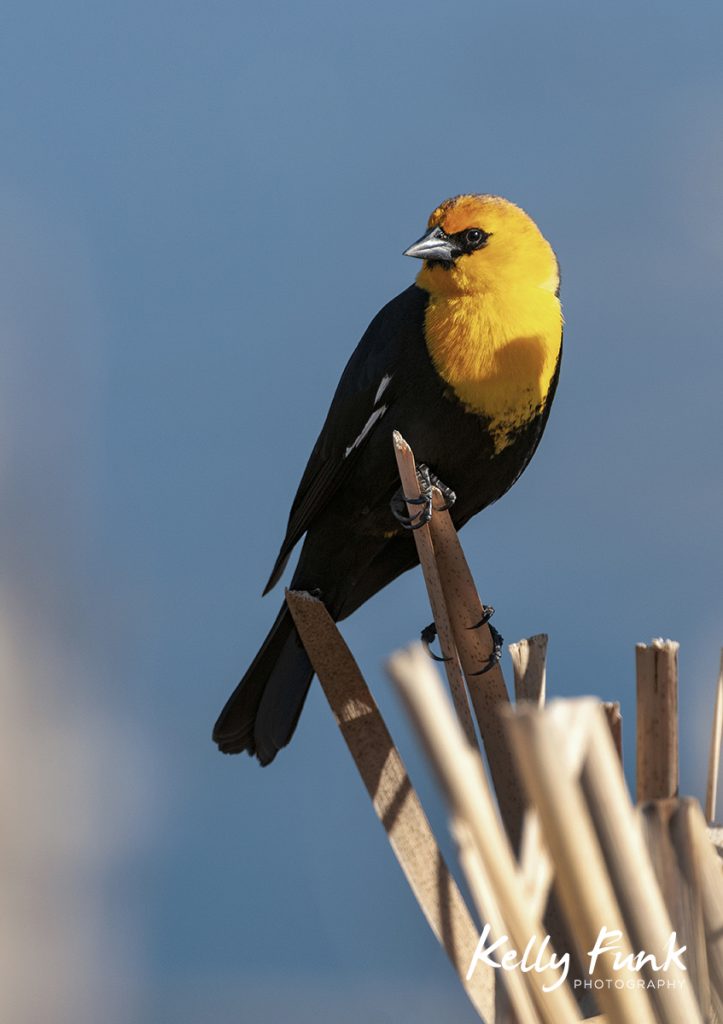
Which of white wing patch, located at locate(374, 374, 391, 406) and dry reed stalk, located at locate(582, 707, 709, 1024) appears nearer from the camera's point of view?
dry reed stalk, located at locate(582, 707, 709, 1024)

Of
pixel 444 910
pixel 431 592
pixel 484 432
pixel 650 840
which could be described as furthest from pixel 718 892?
pixel 484 432

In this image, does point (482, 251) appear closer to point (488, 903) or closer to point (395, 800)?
point (395, 800)

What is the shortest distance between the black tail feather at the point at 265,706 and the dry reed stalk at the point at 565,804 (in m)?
0.94

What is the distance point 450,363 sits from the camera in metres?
1.23

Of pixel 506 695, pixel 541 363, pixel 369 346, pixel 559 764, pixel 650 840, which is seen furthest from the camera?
pixel 369 346

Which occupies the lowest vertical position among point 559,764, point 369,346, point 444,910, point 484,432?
point 444,910

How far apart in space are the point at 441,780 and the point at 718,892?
205 millimetres

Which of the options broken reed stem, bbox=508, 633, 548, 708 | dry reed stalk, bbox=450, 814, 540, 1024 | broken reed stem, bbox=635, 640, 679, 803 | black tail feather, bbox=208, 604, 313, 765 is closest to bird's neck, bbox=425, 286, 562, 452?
black tail feather, bbox=208, 604, 313, 765

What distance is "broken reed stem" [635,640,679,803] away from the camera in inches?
20.7

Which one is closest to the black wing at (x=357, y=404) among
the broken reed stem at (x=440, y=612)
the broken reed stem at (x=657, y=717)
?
the broken reed stem at (x=440, y=612)

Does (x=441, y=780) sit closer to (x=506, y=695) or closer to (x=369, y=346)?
(x=506, y=695)

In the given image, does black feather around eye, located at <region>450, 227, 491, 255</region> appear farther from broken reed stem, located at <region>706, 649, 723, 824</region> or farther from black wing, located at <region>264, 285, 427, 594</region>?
broken reed stem, located at <region>706, 649, 723, 824</region>

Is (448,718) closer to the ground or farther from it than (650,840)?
farther from it

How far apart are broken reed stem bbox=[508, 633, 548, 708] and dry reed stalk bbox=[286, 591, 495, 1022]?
10cm
